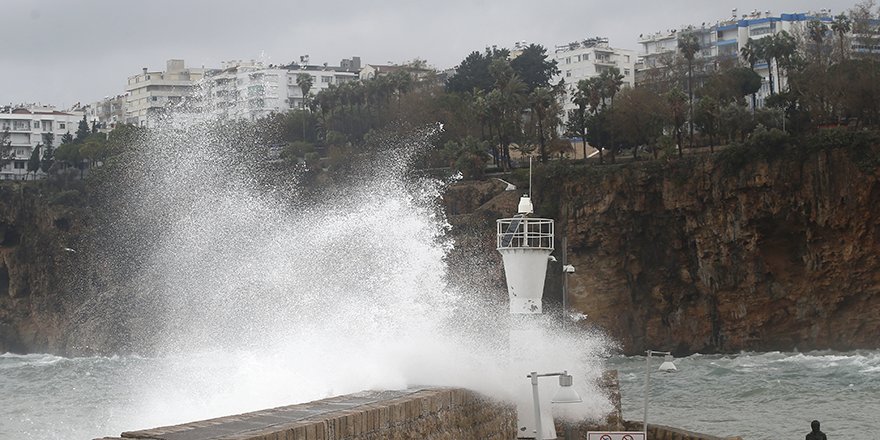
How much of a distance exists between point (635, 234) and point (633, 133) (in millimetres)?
8397

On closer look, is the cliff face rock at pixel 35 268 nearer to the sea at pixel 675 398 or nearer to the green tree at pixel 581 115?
the sea at pixel 675 398

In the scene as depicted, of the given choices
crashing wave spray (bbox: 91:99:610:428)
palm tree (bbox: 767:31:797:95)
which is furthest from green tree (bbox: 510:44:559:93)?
crashing wave spray (bbox: 91:99:610:428)

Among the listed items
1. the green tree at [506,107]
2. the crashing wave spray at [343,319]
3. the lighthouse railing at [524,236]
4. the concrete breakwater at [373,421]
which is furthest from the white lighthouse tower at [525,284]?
the green tree at [506,107]

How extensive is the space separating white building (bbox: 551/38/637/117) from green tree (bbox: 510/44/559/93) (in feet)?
50.5

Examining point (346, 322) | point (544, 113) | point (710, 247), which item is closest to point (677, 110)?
point (710, 247)

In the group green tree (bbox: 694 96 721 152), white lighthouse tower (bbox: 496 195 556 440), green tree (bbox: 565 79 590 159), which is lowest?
white lighthouse tower (bbox: 496 195 556 440)

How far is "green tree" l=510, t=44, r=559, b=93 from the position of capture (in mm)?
90750

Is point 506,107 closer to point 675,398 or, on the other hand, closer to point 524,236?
point 675,398

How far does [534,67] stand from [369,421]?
80618mm

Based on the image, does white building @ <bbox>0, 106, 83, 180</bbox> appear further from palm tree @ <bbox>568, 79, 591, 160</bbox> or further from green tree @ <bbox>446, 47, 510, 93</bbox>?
palm tree @ <bbox>568, 79, 591, 160</bbox>

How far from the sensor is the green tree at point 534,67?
298 feet

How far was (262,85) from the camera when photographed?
106 meters

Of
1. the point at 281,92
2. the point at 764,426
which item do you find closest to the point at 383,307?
the point at 764,426

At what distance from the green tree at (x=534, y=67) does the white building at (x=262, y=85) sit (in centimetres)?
1278
